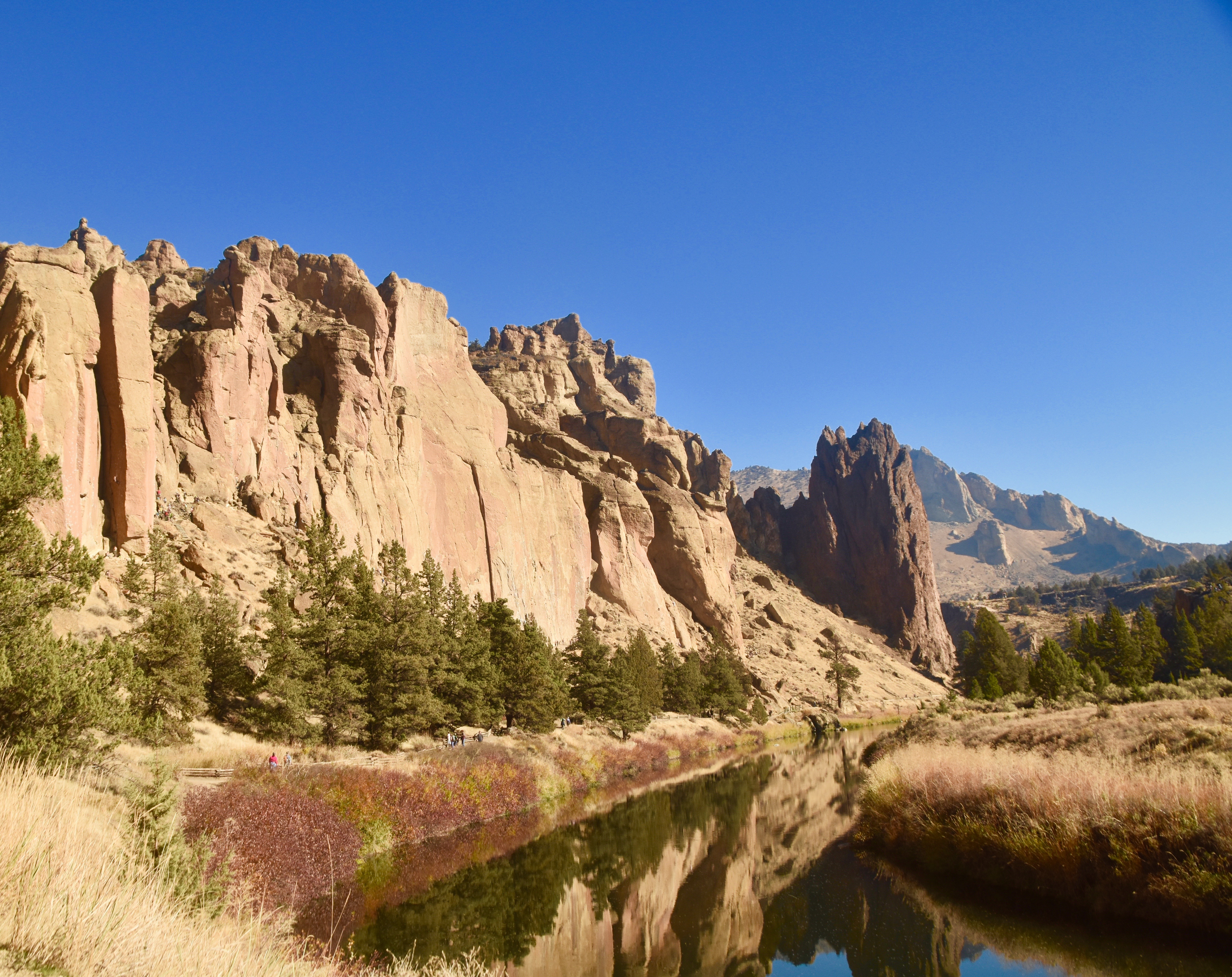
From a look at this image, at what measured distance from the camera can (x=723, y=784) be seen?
41844 mm

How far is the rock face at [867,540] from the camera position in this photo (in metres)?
136

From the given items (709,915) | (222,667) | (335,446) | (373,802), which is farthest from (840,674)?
(709,915)

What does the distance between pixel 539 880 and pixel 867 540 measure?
441 feet

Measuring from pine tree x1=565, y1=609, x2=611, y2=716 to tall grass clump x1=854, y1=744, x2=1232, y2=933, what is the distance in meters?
31.3

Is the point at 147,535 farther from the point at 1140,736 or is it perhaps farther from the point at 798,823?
the point at 1140,736

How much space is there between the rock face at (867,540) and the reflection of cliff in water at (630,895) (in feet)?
361

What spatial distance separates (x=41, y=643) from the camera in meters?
14.5

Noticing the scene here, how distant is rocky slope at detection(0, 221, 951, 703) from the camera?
4203 cm

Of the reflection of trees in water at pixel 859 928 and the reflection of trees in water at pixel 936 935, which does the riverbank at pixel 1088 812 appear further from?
the reflection of trees in water at pixel 859 928

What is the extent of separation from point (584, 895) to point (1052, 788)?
12524 mm

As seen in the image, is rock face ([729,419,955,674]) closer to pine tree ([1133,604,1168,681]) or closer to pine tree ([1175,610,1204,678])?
pine tree ([1175,610,1204,678])

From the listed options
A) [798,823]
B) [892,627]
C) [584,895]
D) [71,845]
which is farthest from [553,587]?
[892,627]

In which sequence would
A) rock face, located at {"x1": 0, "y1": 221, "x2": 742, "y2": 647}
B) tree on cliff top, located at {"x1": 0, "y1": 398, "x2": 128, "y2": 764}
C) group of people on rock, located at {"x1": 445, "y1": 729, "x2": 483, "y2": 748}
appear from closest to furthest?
tree on cliff top, located at {"x1": 0, "y1": 398, "x2": 128, "y2": 764} → group of people on rock, located at {"x1": 445, "y1": 729, "x2": 483, "y2": 748} → rock face, located at {"x1": 0, "y1": 221, "x2": 742, "y2": 647}

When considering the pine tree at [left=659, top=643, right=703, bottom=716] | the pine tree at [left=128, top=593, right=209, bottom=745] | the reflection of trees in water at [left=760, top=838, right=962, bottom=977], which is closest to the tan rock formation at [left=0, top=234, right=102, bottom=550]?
the pine tree at [left=128, top=593, right=209, bottom=745]
